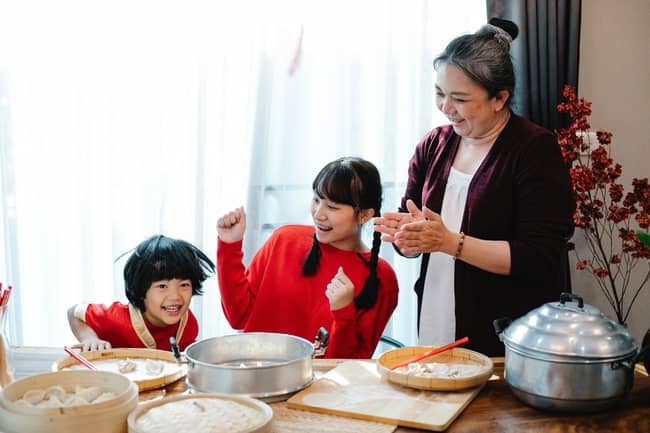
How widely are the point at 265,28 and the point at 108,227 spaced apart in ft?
3.43

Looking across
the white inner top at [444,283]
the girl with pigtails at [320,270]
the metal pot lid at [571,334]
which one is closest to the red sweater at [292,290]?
the girl with pigtails at [320,270]

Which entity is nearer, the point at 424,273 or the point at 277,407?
the point at 277,407

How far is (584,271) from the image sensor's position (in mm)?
3154

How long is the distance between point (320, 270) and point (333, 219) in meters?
0.17

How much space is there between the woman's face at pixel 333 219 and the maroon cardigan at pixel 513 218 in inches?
9.0

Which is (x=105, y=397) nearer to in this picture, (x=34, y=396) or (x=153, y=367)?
(x=34, y=396)

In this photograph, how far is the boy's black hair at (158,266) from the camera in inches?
81.1

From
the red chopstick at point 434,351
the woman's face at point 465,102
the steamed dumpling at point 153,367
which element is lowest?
the steamed dumpling at point 153,367

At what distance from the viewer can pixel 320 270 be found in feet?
7.24

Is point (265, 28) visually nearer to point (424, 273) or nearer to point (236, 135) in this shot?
point (236, 135)

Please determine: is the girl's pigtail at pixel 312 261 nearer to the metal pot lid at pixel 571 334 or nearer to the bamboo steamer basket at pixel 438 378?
the bamboo steamer basket at pixel 438 378

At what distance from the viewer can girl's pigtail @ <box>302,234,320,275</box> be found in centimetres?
220

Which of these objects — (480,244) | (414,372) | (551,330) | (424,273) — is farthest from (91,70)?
(551,330)

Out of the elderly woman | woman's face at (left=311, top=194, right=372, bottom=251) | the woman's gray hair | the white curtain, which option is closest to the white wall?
the white curtain
